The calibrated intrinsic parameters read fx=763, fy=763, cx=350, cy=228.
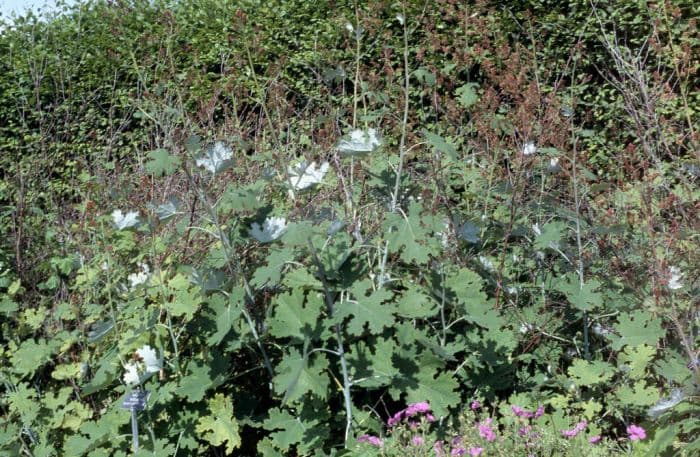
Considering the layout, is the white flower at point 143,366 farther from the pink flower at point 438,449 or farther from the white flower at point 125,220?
the pink flower at point 438,449

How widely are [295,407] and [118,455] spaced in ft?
2.31

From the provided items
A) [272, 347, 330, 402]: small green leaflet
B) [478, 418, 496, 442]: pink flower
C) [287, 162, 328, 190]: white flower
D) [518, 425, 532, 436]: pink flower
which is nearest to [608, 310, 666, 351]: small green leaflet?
[518, 425, 532, 436]: pink flower

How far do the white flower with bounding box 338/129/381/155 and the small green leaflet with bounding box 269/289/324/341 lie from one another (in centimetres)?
54

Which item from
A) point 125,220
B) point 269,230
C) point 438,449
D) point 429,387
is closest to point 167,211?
point 125,220

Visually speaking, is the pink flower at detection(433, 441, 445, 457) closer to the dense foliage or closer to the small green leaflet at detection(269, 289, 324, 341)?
the dense foliage

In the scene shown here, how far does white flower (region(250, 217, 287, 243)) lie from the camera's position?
2791 mm

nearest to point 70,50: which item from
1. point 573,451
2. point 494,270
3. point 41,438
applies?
point 41,438

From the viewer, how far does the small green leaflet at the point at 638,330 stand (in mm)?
2939

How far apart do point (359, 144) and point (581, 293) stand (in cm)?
116

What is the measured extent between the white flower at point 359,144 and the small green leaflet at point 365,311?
1.54 feet

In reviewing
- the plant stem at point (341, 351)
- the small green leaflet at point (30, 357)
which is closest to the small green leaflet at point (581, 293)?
the plant stem at point (341, 351)

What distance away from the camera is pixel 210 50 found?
7.00 m

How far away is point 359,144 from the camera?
2742mm

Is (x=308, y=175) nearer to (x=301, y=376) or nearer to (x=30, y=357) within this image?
(x=301, y=376)
